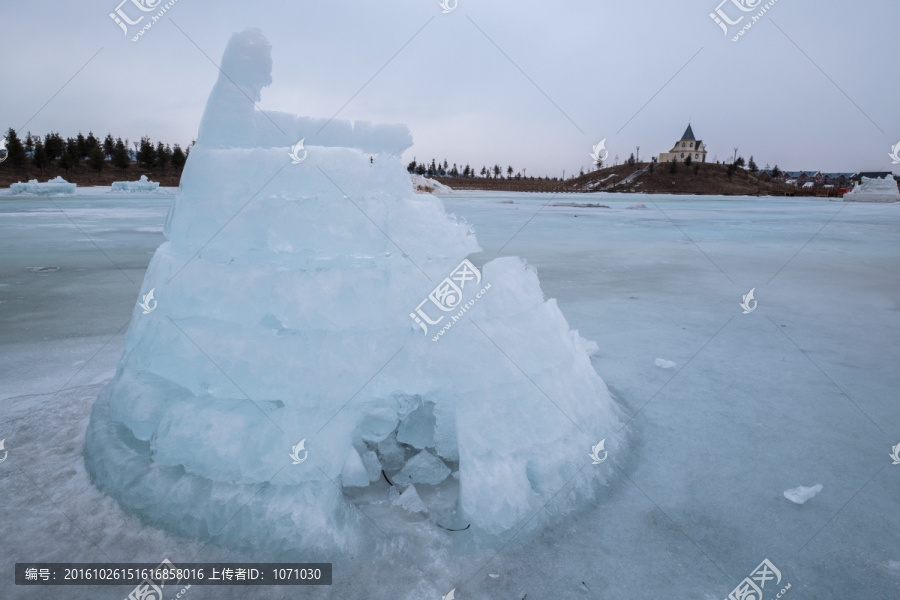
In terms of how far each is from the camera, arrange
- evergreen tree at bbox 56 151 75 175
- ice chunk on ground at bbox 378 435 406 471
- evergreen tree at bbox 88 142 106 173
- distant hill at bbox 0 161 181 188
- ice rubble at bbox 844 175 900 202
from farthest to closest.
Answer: evergreen tree at bbox 88 142 106 173
evergreen tree at bbox 56 151 75 175
distant hill at bbox 0 161 181 188
ice rubble at bbox 844 175 900 202
ice chunk on ground at bbox 378 435 406 471

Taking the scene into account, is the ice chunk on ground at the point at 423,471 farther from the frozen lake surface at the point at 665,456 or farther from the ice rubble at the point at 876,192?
the ice rubble at the point at 876,192

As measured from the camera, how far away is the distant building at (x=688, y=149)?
102m

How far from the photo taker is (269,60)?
3270mm

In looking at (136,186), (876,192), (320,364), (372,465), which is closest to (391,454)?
(372,465)

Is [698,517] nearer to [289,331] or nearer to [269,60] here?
[289,331]

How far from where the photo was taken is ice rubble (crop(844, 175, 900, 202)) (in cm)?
4553

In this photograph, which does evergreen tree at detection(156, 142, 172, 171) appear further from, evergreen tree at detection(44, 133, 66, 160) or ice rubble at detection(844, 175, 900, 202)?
ice rubble at detection(844, 175, 900, 202)

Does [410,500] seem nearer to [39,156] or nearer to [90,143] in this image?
[39,156]

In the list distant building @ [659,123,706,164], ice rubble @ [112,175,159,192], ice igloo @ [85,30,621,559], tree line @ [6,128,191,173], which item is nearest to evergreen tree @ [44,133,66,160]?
tree line @ [6,128,191,173]

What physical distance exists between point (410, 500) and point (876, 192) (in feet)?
199

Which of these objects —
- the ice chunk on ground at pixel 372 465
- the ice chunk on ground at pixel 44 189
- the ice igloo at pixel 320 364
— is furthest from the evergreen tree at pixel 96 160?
the ice chunk on ground at pixel 372 465

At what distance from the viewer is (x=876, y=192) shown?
47031 mm

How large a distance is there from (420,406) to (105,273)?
7642 millimetres

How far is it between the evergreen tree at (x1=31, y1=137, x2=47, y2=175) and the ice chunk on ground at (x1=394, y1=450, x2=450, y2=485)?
71.0 metres
